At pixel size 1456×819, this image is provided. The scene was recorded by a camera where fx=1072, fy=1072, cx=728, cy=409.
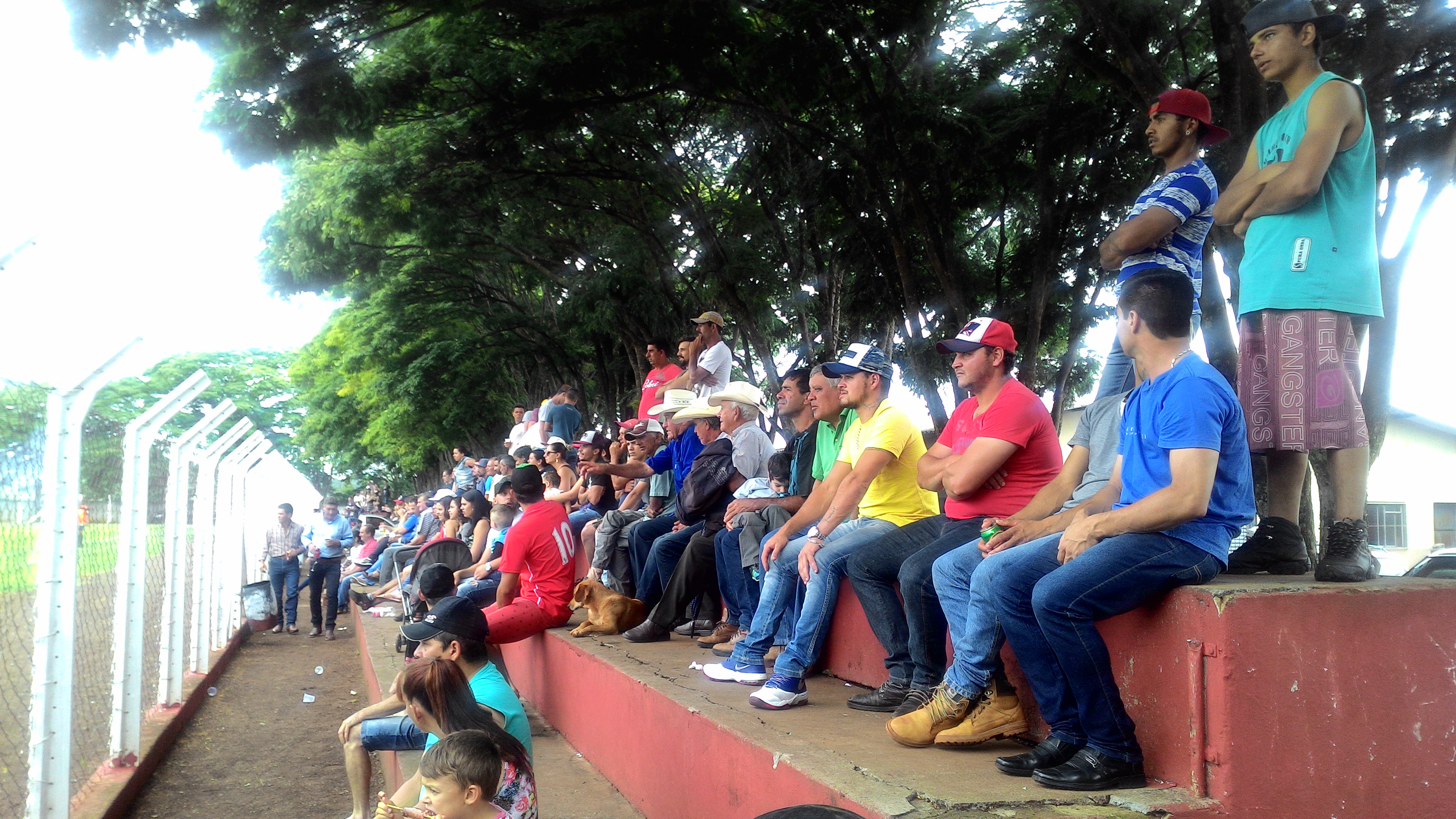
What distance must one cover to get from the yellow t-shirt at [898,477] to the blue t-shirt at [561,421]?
11.2m

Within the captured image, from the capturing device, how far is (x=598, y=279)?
17125mm

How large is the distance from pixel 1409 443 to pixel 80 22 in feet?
109

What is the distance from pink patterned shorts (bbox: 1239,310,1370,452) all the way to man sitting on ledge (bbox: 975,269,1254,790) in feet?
1.54

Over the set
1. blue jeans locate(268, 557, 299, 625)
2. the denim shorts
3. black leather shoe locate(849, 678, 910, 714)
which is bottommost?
blue jeans locate(268, 557, 299, 625)

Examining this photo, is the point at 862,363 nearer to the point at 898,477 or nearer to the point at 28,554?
the point at 898,477

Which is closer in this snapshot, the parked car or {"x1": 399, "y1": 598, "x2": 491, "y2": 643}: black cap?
{"x1": 399, "y1": 598, "x2": 491, "y2": 643}: black cap

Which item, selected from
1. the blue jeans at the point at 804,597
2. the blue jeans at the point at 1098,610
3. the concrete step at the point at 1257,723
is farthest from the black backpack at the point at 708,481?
the blue jeans at the point at 1098,610

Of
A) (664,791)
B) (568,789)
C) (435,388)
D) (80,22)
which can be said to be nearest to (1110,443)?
(664,791)

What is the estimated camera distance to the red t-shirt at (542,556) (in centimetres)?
730

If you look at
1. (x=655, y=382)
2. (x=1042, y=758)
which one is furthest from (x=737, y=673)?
(x=655, y=382)

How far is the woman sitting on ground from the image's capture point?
3824 mm

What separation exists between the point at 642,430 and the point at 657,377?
2515mm

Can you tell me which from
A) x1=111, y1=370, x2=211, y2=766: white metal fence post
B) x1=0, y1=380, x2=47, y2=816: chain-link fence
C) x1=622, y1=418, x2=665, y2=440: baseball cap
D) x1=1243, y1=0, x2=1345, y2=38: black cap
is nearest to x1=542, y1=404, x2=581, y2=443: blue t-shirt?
x1=622, y1=418, x2=665, y2=440: baseball cap

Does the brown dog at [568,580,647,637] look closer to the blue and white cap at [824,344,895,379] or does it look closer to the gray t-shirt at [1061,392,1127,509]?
the blue and white cap at [824,344,895,379]
